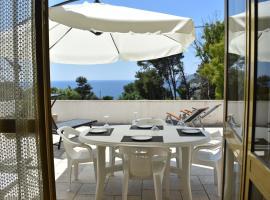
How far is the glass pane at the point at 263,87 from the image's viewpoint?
4.41 feet

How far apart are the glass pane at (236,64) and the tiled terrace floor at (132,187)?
1.49m

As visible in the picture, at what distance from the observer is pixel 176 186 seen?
12.3ft

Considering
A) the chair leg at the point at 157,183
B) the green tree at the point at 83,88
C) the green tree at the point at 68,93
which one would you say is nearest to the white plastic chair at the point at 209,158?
the chair leg at the point at 157,183

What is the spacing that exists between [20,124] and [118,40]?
10.5 ft

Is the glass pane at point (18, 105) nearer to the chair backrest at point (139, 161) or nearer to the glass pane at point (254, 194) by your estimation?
the glass pane at point (254, 194)

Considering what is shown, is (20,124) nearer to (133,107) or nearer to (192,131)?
(192,131)

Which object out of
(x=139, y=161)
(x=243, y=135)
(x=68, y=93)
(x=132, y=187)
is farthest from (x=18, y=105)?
(x=68, y=93)

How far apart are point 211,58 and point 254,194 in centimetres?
828

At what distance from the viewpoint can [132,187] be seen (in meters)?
3.70

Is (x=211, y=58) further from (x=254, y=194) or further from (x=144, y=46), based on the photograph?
(x=254, y=194)

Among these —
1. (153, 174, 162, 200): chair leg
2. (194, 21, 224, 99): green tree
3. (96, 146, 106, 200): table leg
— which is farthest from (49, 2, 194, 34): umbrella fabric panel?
(194, 21, 224, 99): green tree

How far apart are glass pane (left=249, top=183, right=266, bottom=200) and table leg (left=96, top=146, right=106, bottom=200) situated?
1903 mm

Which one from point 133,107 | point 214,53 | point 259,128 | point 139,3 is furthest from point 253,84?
point 139,3

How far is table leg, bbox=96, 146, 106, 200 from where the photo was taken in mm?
3207
